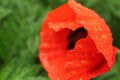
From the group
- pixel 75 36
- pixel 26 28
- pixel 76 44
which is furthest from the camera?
pixel 26 28

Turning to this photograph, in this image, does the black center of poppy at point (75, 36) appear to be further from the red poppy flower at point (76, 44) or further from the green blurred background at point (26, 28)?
the green blurred background at point (26, 28)

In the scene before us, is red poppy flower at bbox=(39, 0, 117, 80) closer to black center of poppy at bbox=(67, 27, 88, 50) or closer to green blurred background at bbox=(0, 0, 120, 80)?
black center of poppy at bbox=(67, 27, 88, 50)

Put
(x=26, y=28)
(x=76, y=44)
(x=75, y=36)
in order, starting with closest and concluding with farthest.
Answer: (x=76, y=44)
(x=75, y=36)
(x=26, y=28)

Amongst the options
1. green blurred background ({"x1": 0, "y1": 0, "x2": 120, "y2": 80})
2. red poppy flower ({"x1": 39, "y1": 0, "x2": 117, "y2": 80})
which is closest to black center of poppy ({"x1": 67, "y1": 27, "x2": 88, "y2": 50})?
red poppy flower ({"x1": 39, "y1": 0, "x2": 117, "y2": 80})

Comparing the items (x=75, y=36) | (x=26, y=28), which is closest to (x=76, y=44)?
(x=75, y=36)

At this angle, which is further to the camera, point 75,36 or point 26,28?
point 26,28

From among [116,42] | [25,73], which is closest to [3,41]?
→ [25,73]

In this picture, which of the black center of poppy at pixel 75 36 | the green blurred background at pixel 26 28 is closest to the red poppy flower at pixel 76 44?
the black center of poppy at pixel 75 36

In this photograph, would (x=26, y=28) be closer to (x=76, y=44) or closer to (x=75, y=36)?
(x=75, y=36)
